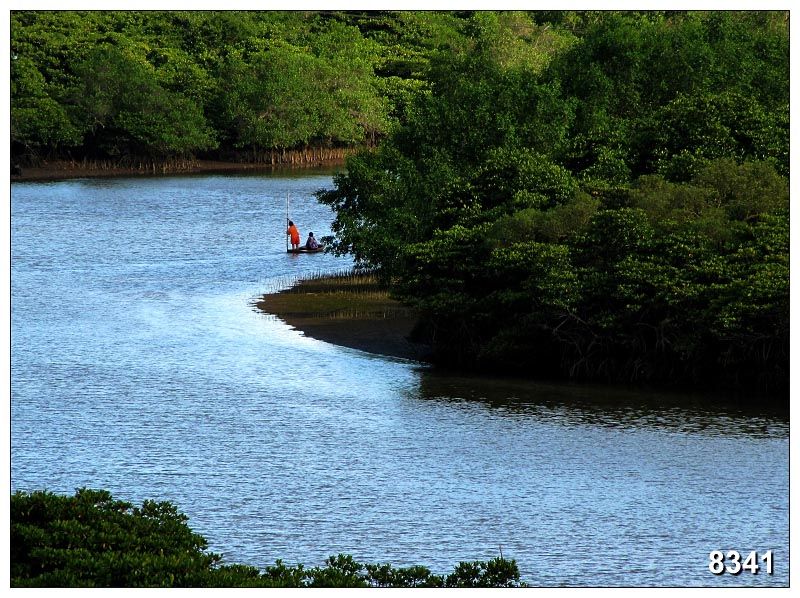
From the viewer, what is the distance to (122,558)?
584 inches

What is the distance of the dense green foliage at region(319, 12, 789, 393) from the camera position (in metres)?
31.6

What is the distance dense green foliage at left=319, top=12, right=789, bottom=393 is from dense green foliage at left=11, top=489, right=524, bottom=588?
1611 centimetres

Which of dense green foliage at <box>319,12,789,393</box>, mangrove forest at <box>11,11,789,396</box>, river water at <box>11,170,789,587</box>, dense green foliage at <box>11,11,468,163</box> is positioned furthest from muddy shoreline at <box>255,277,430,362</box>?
dense green foliage at <box>11,11,468,163</box>

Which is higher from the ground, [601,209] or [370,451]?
[601,209]

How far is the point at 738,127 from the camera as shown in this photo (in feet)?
129

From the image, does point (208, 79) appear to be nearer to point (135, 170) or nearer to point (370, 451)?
point (135, 170)

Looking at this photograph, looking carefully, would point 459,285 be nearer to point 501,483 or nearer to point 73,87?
point 501,483

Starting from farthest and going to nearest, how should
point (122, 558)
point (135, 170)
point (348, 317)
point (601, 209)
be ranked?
point (135, 170) → point (348, 317) → point (601, 209) → point (122, 558)

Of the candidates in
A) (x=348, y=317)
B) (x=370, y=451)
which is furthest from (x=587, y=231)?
(x=370, y=451)

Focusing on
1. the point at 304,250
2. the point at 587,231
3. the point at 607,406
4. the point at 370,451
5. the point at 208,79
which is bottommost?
the point at 370,451

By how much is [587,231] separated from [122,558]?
2098 cm

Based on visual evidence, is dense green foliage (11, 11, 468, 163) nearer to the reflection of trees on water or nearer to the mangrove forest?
the mangrove forest

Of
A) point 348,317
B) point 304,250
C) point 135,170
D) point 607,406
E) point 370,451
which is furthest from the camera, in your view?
point 135,170

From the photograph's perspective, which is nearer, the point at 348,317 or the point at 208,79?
the point at 348,317
